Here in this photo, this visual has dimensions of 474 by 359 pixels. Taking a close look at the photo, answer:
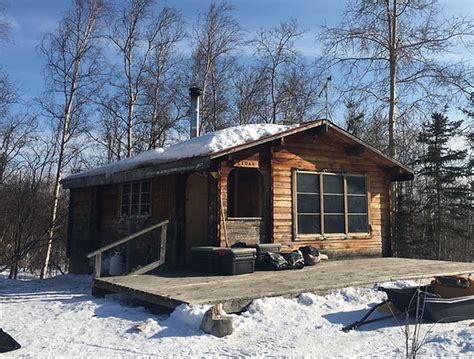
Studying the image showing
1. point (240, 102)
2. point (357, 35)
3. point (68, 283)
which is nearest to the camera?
point (68, 283)

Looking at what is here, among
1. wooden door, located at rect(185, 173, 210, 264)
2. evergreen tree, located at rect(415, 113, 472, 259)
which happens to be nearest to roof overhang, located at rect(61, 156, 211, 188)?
wooden door, located at rect(185, 173, 210, 264)

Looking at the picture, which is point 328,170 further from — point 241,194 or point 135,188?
point 135,188

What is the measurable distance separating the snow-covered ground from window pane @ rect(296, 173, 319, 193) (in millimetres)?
4096

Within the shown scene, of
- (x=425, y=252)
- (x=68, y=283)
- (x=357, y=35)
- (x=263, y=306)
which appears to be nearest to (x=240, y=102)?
(x=357, y=35)

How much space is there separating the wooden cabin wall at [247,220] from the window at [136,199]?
241 cm

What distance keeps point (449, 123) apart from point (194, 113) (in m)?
13.9

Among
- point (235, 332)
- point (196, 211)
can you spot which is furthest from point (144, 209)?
point (235, 332)

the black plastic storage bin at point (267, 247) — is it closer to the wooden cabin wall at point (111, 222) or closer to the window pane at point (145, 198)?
the wooden cabin wall at point (111, 222)

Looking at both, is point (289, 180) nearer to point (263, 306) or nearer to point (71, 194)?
point (263, 306)

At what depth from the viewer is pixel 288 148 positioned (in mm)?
10594

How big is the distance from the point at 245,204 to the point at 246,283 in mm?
5140

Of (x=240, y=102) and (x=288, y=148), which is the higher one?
(x=240, y=102)

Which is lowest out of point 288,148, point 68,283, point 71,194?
point 68,283

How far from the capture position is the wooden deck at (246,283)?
6148 mm
